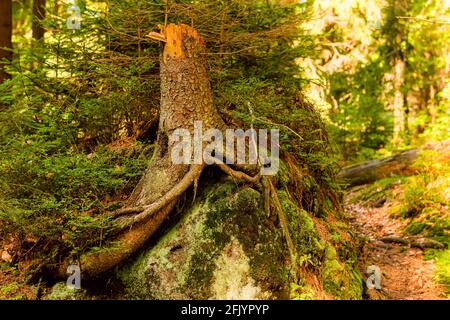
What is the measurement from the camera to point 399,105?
52.3 feet

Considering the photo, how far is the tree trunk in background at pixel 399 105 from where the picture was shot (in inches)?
614

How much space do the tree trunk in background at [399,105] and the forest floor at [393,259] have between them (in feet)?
19.7

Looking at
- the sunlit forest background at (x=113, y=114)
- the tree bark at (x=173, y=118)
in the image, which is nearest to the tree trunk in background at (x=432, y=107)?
the sunlit forest background at (x=113, y=114)

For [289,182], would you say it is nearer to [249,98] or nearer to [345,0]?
[249,98]

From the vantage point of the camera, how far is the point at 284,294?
4691mm

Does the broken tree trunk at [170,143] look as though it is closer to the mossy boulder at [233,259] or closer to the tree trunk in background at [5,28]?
the mossy boulder at [233,259]

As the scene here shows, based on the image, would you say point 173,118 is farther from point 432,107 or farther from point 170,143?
point 432,107

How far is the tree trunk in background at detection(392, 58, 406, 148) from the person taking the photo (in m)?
15.6

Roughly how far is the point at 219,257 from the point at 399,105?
1312 cm

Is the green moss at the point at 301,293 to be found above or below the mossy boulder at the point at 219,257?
below

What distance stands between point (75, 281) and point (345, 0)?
11459mm

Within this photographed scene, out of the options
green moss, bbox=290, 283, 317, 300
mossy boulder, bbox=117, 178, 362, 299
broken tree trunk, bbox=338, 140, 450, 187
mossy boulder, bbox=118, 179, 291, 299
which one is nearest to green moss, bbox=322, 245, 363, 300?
mossy boulder, bbox=117, 178, 362, 299

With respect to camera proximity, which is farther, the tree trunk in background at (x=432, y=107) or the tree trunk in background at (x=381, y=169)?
the tree trunk in background at (x=432, y=107)
